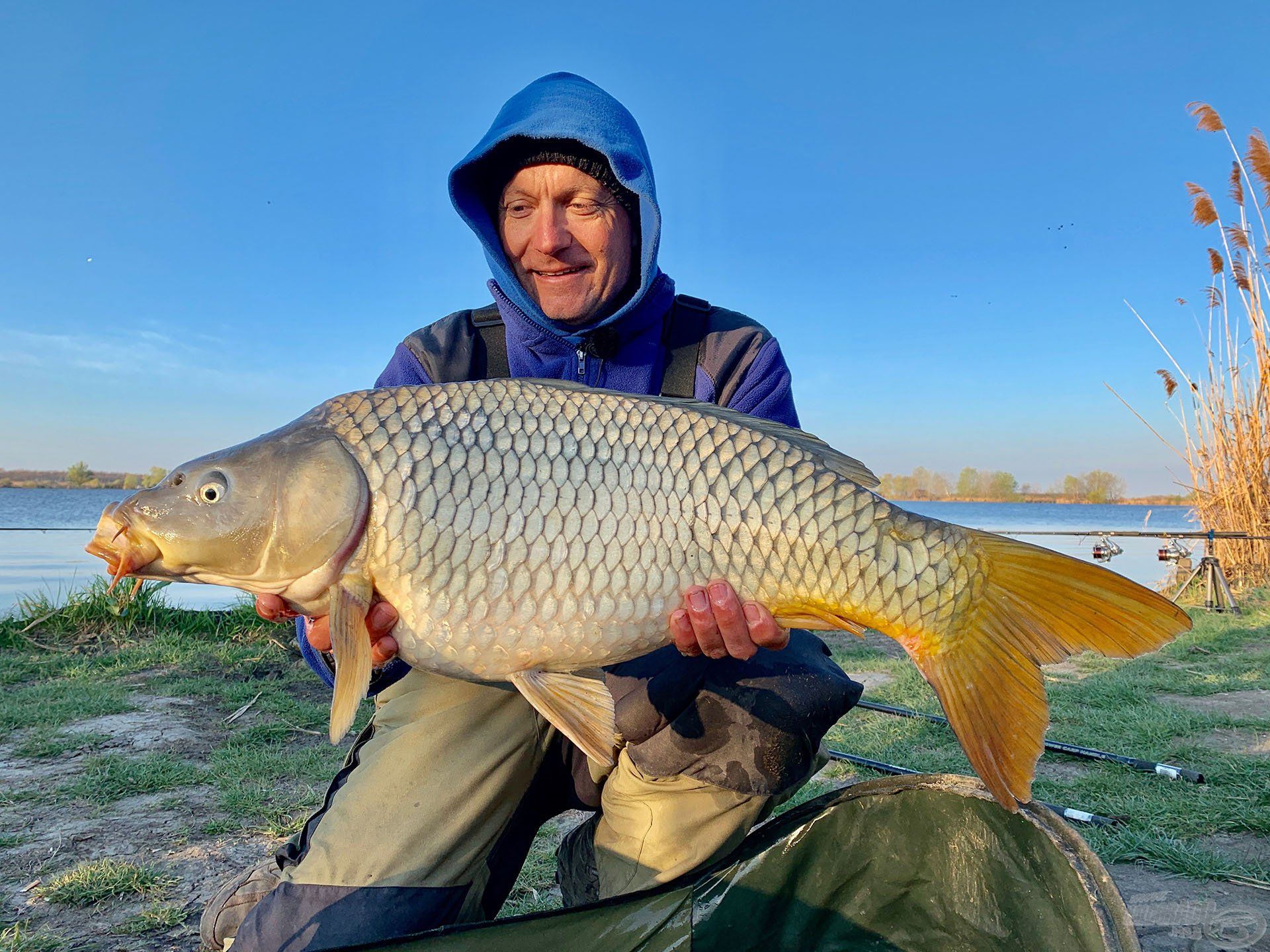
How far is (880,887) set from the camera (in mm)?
1461

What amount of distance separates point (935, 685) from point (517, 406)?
0.80 m

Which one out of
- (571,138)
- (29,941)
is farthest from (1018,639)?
(29,941)

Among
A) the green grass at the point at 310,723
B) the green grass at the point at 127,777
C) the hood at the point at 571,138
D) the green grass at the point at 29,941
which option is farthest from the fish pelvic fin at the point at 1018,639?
the green grass at the point at 127,777

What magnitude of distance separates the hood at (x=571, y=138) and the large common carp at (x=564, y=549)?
27.1 inches

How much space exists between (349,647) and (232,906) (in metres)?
0.59

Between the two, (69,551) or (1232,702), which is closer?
(1232,702)

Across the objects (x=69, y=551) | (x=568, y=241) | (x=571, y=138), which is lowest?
(x=69, y=551)

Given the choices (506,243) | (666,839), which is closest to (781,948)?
(666,839)

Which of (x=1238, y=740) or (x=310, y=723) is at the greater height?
(x=1238, y=740)

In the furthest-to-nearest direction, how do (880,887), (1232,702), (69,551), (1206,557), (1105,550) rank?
1. (69,551)
2. (1105,550)
3. (1206,557)
4. (1232,702)
5. (880,887)

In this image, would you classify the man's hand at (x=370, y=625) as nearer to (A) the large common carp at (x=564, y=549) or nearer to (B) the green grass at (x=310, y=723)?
(A) the large common carp at (x=564, y=549)

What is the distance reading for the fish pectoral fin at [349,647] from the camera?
1231 millimetres

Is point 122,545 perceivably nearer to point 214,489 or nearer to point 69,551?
point 214,489

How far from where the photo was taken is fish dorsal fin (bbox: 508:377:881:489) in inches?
54.9
